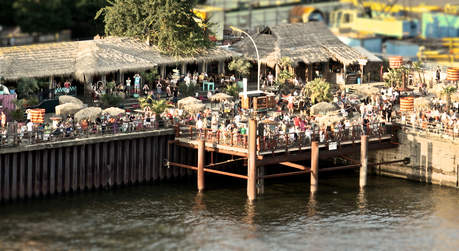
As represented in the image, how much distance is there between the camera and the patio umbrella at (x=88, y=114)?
7162cm

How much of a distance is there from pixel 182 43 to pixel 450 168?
77.5ft

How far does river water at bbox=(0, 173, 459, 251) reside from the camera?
2389 inches

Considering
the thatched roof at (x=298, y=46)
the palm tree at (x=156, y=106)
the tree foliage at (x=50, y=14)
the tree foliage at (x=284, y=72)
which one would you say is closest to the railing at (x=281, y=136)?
the palm tree at (x=156, y=106)

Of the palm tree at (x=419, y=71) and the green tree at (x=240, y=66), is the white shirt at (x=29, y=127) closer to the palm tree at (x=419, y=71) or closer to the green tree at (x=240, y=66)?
the green tree at (x=240, y=66)

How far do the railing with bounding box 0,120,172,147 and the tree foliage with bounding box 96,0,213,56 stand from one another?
542 inches

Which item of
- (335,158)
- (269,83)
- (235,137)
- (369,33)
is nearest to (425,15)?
(369,33)

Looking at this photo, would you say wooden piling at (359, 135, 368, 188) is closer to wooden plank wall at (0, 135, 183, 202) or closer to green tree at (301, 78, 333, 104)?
green tree at (301, 78, 333, 104)

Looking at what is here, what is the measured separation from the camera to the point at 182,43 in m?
85.4

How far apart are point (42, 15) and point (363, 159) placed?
6500 cm

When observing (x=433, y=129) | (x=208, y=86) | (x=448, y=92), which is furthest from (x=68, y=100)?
(x=448, y=92)

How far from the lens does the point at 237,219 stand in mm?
65250

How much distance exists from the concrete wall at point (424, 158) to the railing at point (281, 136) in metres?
2.39

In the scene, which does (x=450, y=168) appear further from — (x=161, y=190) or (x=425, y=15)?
(x=425, y=15)

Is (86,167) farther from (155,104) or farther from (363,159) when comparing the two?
(363,159)
